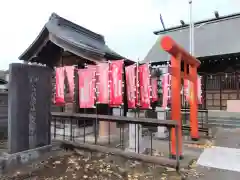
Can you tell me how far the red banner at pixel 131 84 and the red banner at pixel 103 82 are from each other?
29.7 inches

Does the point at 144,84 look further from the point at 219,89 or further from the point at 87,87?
the point at 219,89

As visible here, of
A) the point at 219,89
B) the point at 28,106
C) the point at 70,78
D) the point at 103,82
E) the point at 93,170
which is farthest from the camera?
the point at 219,89

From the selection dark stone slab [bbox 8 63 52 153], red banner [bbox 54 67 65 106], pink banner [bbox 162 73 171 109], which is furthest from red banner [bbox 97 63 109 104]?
pink banner [bbox 162 73 171 109]

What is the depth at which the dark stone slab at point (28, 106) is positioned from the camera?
5.08 metres

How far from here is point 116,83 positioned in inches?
270

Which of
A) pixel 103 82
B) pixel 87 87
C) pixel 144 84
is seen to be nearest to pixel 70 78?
pixel 87 87

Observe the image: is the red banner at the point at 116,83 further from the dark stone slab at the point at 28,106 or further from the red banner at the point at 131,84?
the dark stone slab at the point at 28,106

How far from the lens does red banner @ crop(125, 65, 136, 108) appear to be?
675 centimetres

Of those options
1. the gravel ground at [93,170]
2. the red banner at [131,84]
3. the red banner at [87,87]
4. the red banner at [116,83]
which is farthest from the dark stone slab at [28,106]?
the red banner at [131,84]

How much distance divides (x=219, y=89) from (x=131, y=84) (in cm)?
1166

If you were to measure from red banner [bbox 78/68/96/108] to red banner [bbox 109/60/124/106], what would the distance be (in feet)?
2.85

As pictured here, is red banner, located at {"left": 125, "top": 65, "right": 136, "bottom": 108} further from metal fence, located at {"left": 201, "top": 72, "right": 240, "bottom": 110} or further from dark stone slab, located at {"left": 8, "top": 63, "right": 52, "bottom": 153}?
metal fence, located at {"left": 201, "top": 72, "right": 240, "bottom": 110}

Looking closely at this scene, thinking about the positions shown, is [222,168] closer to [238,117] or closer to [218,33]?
[238,117]

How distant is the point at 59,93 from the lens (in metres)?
8.41
